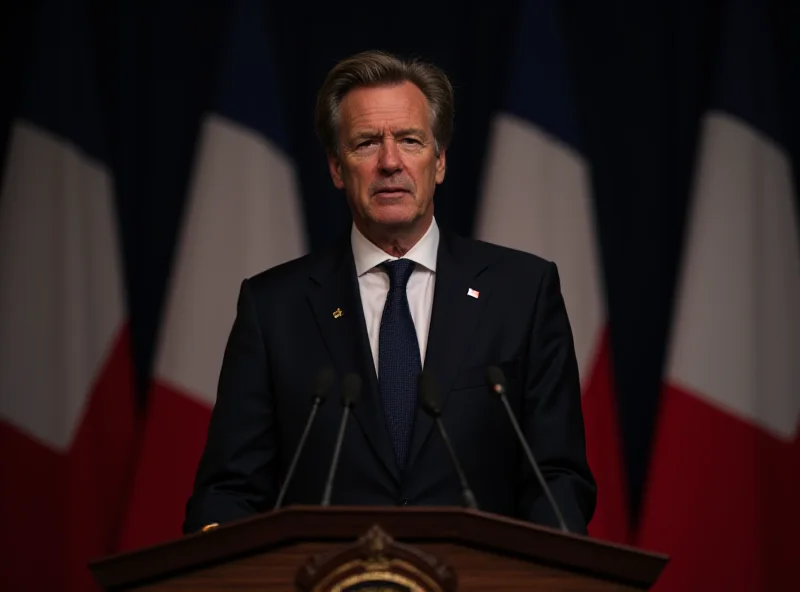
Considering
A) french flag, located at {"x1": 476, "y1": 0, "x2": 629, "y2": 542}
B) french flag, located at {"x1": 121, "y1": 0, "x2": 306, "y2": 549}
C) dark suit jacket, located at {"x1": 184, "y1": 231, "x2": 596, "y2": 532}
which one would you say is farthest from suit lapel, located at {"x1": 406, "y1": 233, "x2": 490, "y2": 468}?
french flag, located at {"x1": 121, "y1": 0, "x2": 306, "y2": 549}

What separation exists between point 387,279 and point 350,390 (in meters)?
0.65

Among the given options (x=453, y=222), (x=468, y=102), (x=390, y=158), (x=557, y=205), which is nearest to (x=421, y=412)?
(x=390, y=158)

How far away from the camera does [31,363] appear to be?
4.01 meters

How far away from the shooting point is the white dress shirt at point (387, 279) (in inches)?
103

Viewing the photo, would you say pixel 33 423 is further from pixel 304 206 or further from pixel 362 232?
pixel 362 232

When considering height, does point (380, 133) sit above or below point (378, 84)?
below

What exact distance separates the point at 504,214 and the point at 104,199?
4.43 feet

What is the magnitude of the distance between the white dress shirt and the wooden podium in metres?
0.89

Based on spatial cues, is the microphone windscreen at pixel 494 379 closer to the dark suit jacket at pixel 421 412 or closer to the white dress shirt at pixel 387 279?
the dark suit jacket at pixel 421 412

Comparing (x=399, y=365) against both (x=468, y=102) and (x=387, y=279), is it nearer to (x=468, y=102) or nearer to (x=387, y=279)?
(x=387, y=279)

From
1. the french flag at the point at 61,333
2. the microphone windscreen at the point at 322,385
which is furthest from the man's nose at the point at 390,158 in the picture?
the french flag at the point at 61,333

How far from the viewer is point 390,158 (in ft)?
8.46

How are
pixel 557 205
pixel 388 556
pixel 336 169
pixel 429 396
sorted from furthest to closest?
1. pixel 557 205
2. pixel 336 169
3. pixel 429 396
4. pixel 388 556

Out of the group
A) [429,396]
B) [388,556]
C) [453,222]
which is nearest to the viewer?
[388,556]
